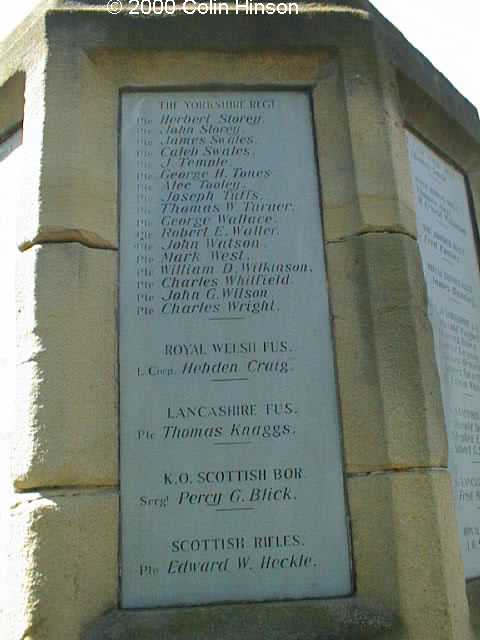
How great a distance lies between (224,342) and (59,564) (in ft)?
4.16

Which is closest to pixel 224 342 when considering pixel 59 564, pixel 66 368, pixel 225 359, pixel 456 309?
pixel 225 359

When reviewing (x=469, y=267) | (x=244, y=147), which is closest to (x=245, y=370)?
(x=244, y=147)

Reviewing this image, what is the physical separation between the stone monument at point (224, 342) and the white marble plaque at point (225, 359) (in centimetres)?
1

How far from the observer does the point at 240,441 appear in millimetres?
3354

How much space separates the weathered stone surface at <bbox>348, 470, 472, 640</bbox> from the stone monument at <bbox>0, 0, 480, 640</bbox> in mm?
11

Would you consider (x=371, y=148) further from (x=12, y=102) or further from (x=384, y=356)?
(x=12, y=102)

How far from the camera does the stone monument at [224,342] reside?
3100 millimetres

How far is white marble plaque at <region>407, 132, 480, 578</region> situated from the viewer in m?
3.91

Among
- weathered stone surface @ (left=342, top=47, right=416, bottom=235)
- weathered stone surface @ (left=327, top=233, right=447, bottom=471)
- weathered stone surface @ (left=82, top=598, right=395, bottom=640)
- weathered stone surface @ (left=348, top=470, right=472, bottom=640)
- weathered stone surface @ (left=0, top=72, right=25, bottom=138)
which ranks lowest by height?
weathered stone surface @ (left=82, top=598, right=395, bottom=640)

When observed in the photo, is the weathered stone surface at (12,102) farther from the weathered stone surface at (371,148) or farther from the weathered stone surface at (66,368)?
the weathered stone surface at (371,148)

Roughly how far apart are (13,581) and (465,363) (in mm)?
2836

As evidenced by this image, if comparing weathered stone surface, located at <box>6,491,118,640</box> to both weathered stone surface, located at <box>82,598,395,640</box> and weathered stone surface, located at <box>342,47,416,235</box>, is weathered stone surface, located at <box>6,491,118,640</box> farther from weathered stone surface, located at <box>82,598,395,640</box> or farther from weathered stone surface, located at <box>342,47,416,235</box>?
weathered stone surface, located at <box>342,47,416,235</box>

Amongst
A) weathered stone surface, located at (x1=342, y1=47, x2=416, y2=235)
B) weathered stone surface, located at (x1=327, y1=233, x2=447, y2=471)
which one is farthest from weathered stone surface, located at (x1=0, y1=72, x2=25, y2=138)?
weathered stone surface, located at (x1=327, y1=233, x2=447, y2=471)

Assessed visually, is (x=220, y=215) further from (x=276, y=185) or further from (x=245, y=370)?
(x=245, y=370)
